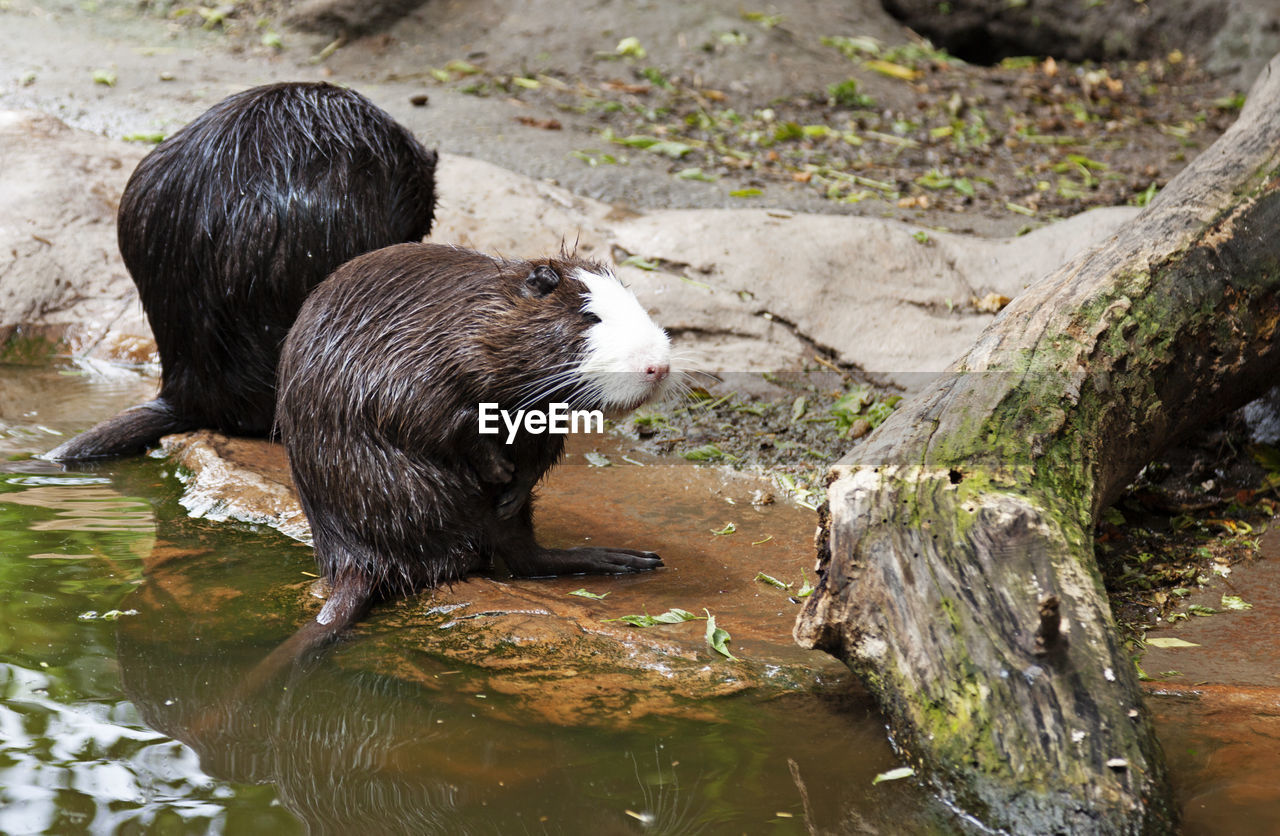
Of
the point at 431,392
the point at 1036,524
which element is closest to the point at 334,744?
the point at 431,392

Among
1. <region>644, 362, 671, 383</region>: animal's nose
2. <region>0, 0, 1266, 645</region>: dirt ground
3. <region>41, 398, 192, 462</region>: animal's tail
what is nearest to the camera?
<region>644, 362, 671, 383</region>: animal's nose

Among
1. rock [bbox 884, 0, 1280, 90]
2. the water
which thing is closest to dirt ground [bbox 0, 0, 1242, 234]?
rock [bbox 884, 0, 1280, 90]

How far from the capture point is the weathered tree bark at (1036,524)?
2.14 metres

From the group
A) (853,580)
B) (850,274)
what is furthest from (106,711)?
(850,274)

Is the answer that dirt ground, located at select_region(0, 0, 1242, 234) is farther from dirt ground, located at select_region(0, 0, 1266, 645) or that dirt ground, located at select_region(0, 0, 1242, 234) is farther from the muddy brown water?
the muddy brown water

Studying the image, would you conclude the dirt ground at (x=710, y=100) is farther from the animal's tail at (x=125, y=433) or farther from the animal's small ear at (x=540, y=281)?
the animal's tail at (x=125, y=433)

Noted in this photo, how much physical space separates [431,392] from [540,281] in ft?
1.39

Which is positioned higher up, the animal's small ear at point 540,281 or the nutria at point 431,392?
the animal's small ear at point 540,281

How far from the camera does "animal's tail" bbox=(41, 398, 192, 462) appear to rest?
13.7 feet

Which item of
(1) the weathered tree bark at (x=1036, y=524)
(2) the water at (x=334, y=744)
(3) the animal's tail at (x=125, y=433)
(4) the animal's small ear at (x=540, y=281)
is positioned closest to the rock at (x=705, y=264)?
(3) the animal's tail at (x=125, y=433)

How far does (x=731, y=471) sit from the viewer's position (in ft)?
14.1

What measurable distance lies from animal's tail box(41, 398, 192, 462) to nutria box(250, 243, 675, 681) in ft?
4.25

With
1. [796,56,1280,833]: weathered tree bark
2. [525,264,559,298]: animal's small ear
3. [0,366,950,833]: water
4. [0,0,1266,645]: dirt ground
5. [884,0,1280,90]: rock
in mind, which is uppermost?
[884,0,1280,90]: rock

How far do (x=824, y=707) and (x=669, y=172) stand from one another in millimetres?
4497
